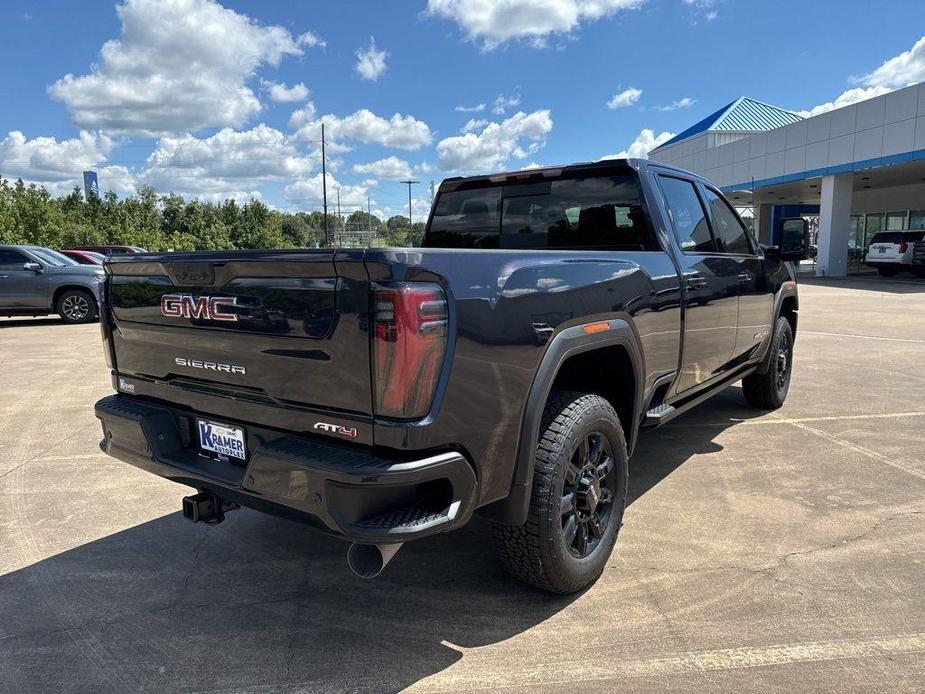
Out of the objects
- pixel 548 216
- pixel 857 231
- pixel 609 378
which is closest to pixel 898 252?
pixel 857 231

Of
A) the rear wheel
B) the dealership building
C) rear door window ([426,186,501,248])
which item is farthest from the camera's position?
the dealership building

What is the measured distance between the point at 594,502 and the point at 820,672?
40.2 inches

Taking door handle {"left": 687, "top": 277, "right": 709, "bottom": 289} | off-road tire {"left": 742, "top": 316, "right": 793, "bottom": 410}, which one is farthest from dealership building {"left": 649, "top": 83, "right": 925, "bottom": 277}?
door handle {"left": 687, "top": 277, "right": 709, "bottom": 289}

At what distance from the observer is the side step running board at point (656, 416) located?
348cm

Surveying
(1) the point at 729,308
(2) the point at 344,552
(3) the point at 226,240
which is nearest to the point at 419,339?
(2) the point at 344,552

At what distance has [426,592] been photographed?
296 centimetres

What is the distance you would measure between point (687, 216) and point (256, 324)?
2928 mm

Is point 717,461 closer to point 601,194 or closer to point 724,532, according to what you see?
point 724,532

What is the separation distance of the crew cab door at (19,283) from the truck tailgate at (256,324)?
12.1 metres

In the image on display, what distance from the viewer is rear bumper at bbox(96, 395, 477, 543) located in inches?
82.5

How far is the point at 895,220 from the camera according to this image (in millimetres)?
35094

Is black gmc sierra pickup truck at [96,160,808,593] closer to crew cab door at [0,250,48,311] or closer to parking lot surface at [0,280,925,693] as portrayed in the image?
parking lot surface at [0,280,925,693]

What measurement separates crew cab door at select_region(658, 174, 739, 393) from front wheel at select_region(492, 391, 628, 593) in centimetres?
103

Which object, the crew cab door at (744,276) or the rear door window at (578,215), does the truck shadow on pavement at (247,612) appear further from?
the crew cab door at (744,276)
